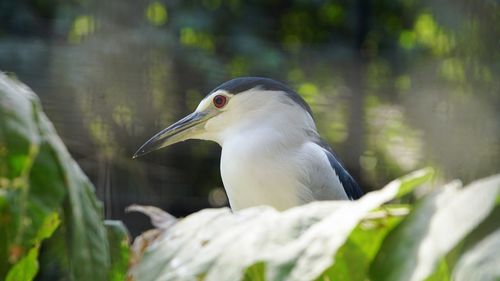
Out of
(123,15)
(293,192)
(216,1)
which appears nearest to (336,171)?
(293,192)

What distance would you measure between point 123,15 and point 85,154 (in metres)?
0.63

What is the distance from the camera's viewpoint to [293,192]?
74.3 inches

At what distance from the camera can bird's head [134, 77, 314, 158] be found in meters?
2.12

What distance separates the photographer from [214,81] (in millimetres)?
3527

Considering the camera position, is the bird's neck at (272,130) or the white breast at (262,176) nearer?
the white breast at (262,176)

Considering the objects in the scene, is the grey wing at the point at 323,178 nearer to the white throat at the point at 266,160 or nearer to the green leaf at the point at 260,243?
the white throat at the point at 266,160

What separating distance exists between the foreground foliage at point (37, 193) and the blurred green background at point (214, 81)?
207 cm

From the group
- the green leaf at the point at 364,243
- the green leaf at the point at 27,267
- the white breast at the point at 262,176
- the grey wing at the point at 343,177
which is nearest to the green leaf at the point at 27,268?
the green leaf at the point at 27,267

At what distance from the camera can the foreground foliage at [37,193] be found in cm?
67

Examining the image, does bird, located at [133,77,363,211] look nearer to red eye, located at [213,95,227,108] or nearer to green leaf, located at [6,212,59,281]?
red eye, located at [213,95,227,108]

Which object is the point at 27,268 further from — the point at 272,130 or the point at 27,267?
the point at 272,130

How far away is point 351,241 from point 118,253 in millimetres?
288

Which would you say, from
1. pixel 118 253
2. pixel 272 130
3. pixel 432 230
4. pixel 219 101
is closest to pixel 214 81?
pixel 219 101

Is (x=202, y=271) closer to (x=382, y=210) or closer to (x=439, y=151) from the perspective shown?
(x=382, y=210)
